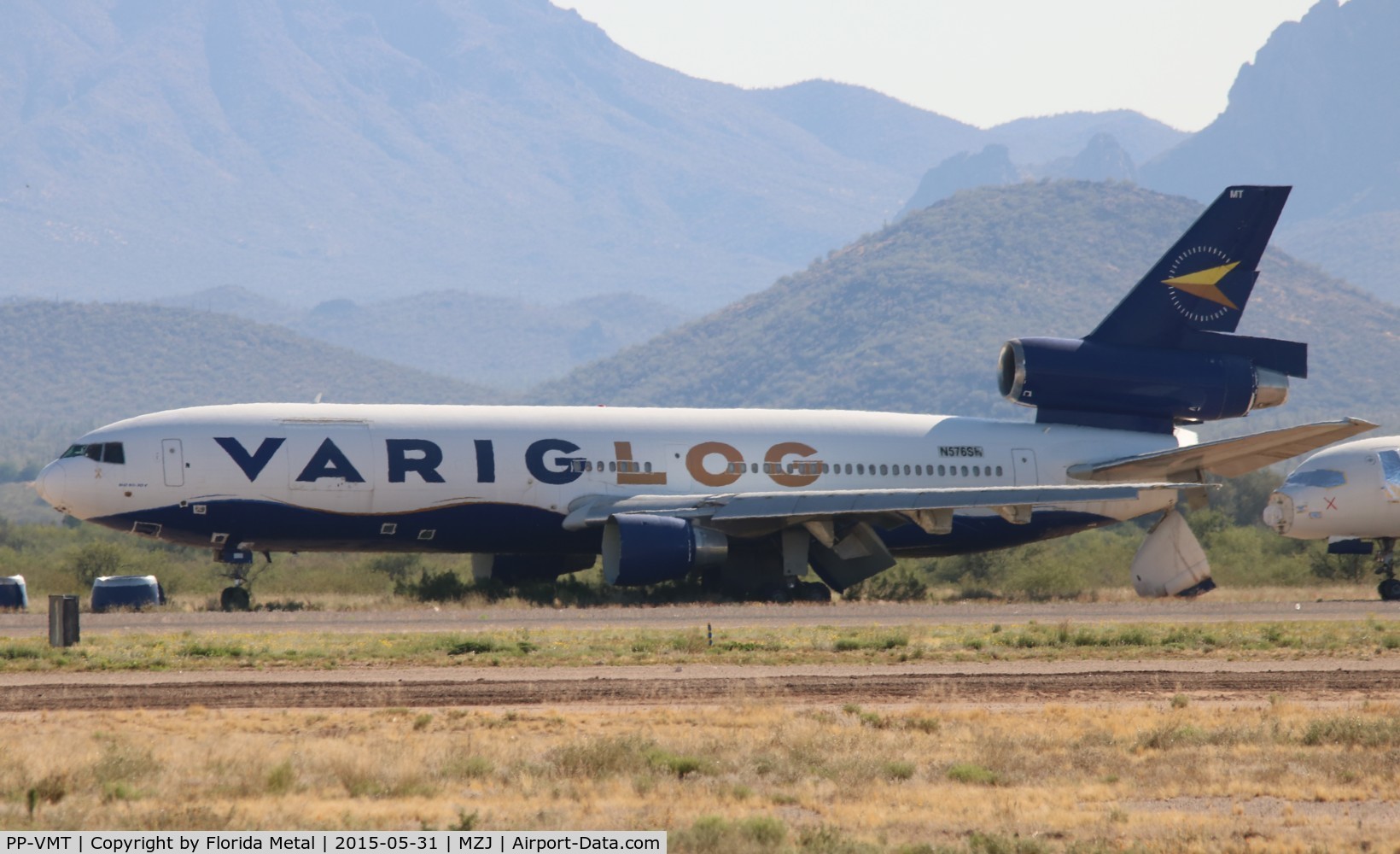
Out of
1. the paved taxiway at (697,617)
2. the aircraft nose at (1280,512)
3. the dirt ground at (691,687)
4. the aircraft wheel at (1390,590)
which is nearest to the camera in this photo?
the dirt ground at (691,687)

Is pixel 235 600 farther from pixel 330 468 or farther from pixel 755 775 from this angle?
pixel 755 775

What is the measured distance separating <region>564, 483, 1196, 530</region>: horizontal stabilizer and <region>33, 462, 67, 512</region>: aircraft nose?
33.1 ft

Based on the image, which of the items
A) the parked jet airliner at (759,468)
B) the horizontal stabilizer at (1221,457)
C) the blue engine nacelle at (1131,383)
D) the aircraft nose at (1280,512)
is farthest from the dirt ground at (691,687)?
the blue engine nacelle at (1131,383)

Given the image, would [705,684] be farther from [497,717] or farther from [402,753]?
[402,753]

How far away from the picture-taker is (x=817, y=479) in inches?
1506

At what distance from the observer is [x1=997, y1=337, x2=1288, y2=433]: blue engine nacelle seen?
3969 centimetres

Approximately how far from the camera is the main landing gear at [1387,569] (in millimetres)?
38812

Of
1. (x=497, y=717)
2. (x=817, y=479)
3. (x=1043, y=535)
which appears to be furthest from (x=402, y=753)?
(x=1043, y=535)

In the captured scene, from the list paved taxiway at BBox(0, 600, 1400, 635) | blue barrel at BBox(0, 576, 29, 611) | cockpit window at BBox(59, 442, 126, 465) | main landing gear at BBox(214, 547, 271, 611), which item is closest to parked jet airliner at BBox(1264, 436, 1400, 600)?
paved taxiway at BBox(0, 600, 1400, 635)

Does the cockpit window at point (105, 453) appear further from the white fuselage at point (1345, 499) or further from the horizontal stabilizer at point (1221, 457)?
the white fuselage at point (1345, 499)

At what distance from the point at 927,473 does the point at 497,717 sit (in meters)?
22.0

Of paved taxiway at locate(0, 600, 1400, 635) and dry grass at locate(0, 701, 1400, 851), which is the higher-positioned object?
paved taxiway at locate(0, 600, 1400, 635)

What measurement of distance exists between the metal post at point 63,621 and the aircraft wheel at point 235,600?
8181 millimetres
